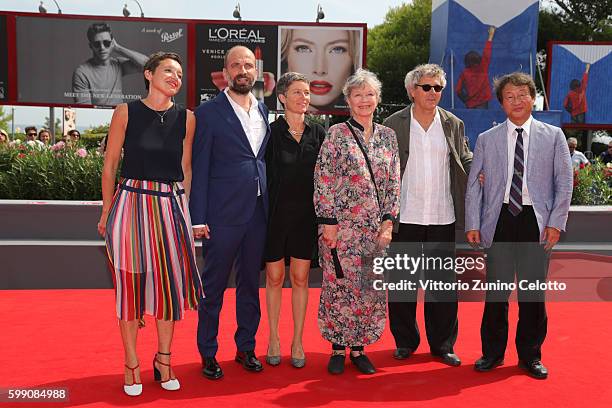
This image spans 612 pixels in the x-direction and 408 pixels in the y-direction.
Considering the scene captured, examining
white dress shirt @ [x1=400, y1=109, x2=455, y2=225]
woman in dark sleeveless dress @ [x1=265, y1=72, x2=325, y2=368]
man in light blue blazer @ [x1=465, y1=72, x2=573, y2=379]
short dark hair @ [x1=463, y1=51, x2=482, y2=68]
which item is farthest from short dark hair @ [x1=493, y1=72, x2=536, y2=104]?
short dark hair @ [x1=463, y1=51, x2=482, y2=68]

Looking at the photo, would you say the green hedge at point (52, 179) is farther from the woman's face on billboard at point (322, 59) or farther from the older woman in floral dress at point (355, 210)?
the woman's face on billboard at point (322, 59)

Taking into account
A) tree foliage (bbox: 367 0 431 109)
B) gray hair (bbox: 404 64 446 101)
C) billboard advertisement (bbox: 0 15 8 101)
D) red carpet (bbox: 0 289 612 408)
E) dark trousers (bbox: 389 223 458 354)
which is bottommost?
red carpet (bbox: 0 289 612 408)

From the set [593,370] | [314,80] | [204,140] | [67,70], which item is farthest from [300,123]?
[67,70]

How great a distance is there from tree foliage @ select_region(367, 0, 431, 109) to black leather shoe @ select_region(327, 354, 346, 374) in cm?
2641

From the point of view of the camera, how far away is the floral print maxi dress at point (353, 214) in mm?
4047

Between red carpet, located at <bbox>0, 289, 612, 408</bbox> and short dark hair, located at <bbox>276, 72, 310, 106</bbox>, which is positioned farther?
short dark hair, located at <bbox>276, 72, 310, 106</bbox>

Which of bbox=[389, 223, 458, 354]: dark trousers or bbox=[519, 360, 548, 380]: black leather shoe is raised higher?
bbox=[389, 223, 458, 354]: dark trousers

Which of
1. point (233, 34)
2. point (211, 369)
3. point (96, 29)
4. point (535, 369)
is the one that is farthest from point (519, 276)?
point (96, 29)

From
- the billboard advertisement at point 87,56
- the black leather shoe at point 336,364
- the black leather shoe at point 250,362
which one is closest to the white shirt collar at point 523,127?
the black leather shoe at point 336,364

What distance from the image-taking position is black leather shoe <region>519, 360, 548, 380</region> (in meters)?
4.20

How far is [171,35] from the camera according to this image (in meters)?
15.1

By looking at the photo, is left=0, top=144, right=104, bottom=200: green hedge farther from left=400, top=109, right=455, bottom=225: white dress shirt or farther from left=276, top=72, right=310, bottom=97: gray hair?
left=400, top=109, right=455, bottom=225: white dress shirt

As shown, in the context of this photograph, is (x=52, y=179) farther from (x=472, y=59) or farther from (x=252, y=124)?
(x=472, y=59)

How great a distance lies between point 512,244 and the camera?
13.9 ft
